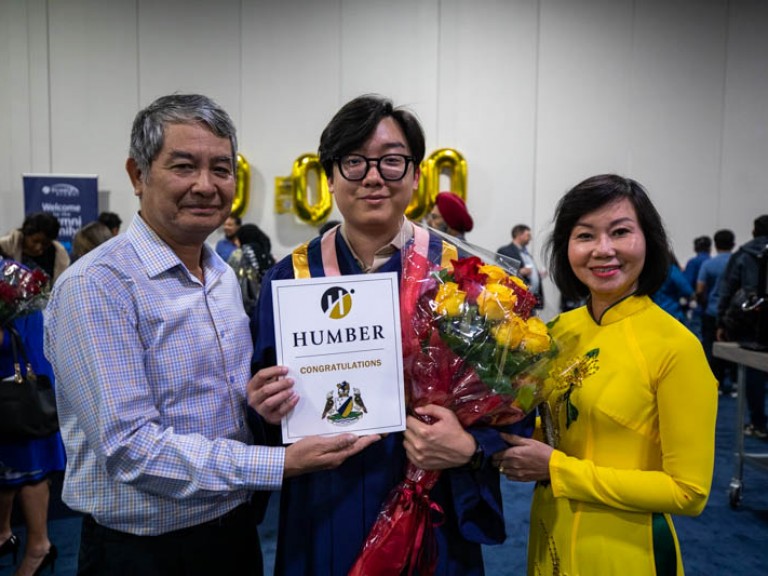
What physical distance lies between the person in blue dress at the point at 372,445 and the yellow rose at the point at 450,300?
193mm

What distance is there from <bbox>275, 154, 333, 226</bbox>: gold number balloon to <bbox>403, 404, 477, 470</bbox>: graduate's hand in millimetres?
5897

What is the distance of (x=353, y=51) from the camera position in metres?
7.19

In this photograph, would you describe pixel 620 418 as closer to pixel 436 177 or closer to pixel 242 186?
pixel 436 177

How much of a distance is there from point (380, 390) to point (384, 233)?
1.34 ft

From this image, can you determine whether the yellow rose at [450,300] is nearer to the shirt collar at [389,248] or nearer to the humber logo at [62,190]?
the shirt collar at [389,248]

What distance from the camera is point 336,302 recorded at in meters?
1.10

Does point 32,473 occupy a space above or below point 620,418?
below

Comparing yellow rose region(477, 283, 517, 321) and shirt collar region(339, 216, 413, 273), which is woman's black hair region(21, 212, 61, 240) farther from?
yellow rose region(477, 283, 517, 321)

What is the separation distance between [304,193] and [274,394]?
239 inches

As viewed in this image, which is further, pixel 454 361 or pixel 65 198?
→ pixel 65 198

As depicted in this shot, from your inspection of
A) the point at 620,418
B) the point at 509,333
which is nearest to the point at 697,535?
the point at 620,418

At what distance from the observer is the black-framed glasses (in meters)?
1.31

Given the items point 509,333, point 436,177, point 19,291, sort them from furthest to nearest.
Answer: point 436,177
point 19,291
point 509,333

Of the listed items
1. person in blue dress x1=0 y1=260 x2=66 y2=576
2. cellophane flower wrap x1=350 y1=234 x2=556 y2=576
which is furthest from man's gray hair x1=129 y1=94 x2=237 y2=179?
person in blue dress x1=0 y1=260 x2=66 y2=576
